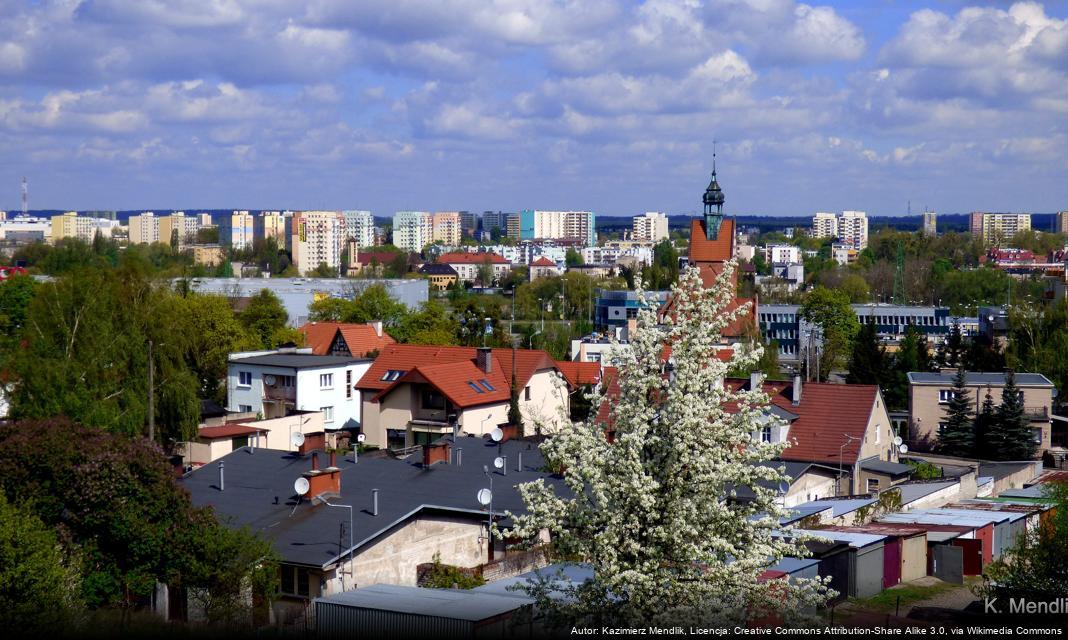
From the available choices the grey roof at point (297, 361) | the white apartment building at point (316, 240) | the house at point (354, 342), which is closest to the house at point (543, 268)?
the white apartment building at point (316, 240)

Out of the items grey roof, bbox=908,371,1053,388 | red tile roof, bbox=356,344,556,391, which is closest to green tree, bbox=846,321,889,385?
grey roof, bbox=908,371,1053,388

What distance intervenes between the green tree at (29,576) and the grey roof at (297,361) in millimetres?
20064

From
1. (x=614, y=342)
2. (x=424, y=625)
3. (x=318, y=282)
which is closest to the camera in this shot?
(x=614, y=342)

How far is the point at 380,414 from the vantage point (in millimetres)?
31984

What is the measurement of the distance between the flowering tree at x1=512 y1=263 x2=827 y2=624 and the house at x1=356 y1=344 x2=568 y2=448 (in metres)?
19.2

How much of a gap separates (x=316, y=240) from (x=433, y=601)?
165 meters

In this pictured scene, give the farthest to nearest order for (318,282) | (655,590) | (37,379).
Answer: (318,282), (37,379), (655,590)

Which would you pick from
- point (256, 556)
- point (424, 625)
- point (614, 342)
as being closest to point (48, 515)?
point (256, 556)

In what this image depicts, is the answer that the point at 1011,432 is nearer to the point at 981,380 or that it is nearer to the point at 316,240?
the point at 981,380

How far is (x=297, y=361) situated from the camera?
34.4 meters

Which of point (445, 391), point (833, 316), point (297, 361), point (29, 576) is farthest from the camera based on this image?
point (833, 316)

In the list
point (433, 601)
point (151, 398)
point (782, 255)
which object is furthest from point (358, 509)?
point (782, 255)

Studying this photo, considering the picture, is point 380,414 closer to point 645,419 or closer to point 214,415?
point 214,415

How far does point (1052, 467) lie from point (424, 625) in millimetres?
26237
